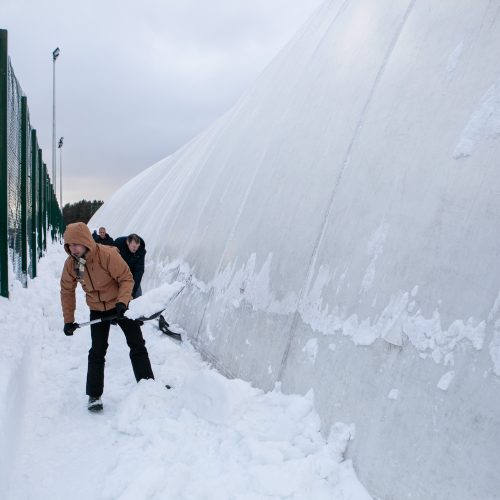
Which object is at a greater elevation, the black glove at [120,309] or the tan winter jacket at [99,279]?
the tan winter jacket at [99,279]

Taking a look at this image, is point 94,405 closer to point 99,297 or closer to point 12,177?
point 99,297

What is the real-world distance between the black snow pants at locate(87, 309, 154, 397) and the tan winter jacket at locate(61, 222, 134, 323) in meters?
0.13

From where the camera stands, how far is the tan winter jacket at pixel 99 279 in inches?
172

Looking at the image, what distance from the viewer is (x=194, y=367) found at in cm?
521

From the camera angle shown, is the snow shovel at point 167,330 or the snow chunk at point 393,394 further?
the snow shovel at point 167,330

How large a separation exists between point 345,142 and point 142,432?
2741mm

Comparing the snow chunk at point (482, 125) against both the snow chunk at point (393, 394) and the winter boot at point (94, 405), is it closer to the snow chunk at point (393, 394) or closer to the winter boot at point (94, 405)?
the snow chunk at point (393, 394)

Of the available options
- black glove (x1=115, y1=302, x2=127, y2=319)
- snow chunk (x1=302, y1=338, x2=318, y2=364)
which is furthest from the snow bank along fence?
snow chunk (x1=302, y1=338, x2=318, y2=364)

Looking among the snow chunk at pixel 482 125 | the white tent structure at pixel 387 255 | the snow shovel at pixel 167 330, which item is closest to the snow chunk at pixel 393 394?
the white tent structure at pixel 387 255

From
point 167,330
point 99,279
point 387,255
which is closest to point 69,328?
point 99,279

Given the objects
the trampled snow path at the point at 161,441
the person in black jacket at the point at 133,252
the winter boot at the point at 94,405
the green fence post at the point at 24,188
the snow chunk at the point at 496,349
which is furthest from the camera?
the green fence post at the point at 24,188

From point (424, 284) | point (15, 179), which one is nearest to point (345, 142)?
point (424, 284)

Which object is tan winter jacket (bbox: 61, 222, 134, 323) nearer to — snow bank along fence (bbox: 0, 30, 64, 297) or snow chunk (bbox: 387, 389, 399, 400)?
snow bank along fence (bbox: 0, 30, 64, 297)

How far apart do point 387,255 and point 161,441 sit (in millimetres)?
1965
